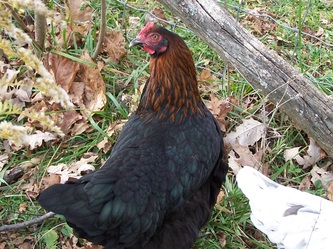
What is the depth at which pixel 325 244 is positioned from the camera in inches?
75.8

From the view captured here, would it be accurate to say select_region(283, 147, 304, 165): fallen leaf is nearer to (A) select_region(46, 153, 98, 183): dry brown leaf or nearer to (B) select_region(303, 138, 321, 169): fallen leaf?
(B) select_region(303, 138, 321, 169): fallen leaf

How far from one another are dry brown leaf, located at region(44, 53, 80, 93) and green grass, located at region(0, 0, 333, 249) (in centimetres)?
7

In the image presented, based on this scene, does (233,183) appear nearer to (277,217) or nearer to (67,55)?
(277,217)

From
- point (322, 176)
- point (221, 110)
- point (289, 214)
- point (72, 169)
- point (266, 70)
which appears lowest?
point (72, 169)

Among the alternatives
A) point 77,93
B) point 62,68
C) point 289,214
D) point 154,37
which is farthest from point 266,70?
point 62,68

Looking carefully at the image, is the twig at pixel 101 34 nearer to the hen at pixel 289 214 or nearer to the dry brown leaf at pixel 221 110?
the dry brown leaf at pixel 221 110

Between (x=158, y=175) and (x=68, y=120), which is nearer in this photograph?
(x=158, y=175)

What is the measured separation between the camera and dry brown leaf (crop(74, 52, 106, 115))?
3.07 metres

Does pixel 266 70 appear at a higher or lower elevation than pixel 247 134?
higher

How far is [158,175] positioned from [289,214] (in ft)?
2.05

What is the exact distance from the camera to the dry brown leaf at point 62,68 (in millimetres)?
3145

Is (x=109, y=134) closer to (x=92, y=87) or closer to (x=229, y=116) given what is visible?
(x=92, y=87)

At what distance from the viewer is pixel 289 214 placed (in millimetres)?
2016

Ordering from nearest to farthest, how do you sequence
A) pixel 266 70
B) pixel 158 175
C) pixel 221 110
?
pixel 158 175
pixel 266 70
pixel 221 110
